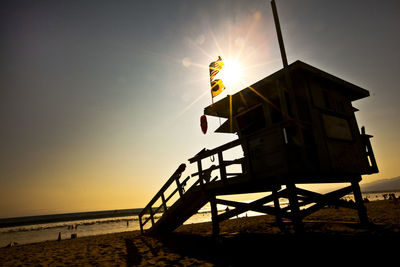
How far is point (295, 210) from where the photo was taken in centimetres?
638

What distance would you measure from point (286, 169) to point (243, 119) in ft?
11.6

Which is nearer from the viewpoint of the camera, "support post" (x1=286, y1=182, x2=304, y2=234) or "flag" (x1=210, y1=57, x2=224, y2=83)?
"support post" (x1=286, y1=182, x2=304, y2=234)

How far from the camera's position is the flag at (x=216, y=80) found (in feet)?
32.6

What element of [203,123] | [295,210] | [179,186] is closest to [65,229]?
[179,186]

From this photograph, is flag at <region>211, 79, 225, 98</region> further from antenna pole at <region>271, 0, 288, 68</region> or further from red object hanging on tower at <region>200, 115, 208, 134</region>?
antenna pole at <region>271, 0, 288, 68</region>

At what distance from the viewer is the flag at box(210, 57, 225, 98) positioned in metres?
9.93

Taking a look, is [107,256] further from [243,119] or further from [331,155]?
[331,155]

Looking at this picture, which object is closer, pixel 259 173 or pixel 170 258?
pixel 170 258

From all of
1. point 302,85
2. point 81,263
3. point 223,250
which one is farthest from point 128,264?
point 302,85

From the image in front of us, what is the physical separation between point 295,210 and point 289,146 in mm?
1804

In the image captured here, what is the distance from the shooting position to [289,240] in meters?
7.13

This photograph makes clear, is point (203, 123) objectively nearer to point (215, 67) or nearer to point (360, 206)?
point (215, 67)

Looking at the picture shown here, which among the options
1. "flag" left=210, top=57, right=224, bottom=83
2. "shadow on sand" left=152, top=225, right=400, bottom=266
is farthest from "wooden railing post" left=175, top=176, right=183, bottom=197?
"flag" left=210, top=57, right=224, bottom=83

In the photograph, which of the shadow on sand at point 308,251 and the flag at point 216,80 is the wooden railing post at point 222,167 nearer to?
the shadow on sand at point 308,251
